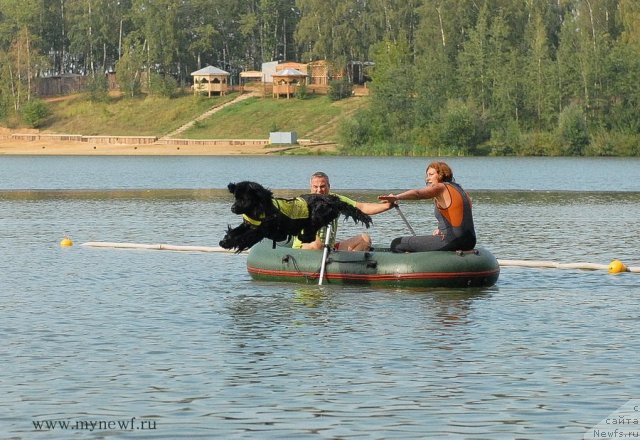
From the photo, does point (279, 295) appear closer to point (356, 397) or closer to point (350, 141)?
point (356, 397)

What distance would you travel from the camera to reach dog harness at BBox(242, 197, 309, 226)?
63.5 feet

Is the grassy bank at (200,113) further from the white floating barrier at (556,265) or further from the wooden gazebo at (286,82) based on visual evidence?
the white floating barrier at (556,265)

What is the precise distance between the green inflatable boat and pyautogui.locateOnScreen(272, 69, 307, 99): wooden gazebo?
4117 inches

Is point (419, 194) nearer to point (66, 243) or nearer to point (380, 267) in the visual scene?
point (380, 267)

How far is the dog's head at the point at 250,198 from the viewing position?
1877 cm

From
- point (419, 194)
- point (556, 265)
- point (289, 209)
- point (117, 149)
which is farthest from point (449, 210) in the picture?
point (117, 149)

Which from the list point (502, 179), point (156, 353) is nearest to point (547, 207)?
A: point (502, 179)

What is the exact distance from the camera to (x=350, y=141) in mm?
106062

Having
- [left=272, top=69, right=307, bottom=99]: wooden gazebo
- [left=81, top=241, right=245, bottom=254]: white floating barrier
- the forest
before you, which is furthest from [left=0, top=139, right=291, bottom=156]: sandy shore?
[left=81, top=241, right=245, bottom=254]: white floating barrier

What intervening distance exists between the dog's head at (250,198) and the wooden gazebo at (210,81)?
11264 cm

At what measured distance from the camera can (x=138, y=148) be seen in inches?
4461

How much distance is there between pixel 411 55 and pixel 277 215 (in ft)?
339

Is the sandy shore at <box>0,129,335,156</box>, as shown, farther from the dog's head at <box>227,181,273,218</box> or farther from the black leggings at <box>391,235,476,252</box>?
the dog's head at <box>227,181,273,218</box>

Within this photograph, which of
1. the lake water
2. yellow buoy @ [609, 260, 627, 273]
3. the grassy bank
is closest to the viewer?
the lake water
